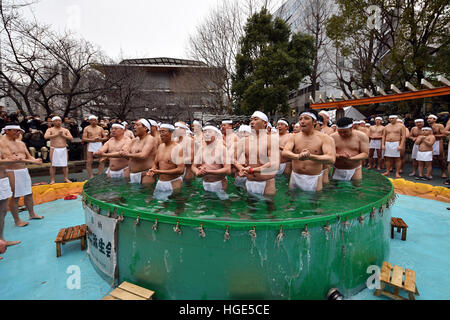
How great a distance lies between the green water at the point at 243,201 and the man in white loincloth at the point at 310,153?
229mm

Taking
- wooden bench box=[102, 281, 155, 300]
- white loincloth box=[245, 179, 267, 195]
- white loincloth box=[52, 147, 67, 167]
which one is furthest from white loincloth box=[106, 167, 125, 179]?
wooden bench box=[102, 281, 155, 300]

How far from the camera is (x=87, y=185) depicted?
18.5ft

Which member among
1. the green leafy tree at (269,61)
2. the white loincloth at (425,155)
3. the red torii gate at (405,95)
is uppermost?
the green leafy tree at (269,61)

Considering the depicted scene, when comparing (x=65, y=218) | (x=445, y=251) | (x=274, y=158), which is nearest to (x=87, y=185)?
(x=65, y=218)

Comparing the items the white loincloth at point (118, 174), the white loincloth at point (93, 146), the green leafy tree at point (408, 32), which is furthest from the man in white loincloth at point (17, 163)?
the green leafy tree at point (408, 32)

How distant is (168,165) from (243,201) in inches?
63.9

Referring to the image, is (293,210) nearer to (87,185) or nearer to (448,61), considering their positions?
(87,185)

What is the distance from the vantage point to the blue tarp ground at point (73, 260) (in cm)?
378

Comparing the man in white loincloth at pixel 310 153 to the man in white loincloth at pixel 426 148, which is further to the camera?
the man in white loincloth at pixel 426 148

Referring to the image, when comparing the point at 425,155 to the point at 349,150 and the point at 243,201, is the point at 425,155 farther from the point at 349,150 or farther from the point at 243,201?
the point at 243,201

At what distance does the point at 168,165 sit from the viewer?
5.11 metres

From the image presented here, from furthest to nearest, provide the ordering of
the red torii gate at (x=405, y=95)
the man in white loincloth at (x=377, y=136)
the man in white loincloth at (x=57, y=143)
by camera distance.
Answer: the man in white loincloth at (x=377, y=136), the red torii gate at (x=405, y=95), the man in white loincloth at (x=57, y=143)

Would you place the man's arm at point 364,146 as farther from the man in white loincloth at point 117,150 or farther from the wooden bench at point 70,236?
the wooden bench at point 70,236

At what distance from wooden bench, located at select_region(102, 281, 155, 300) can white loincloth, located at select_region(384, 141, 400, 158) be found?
32.9 feet
